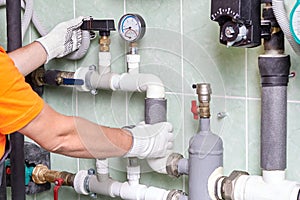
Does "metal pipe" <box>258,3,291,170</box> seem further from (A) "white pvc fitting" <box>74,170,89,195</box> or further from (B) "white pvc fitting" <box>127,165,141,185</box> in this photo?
(A) "white pvc fitting" <box>74,170,89,195</box>

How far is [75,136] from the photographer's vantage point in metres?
1.30

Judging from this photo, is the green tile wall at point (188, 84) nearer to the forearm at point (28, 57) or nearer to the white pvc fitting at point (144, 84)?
the white pvc fitting at point (144, 84)

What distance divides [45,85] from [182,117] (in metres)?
0.64

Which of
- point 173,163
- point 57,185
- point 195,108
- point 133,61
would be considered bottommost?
point 57,185

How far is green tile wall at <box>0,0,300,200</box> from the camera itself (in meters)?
1.37

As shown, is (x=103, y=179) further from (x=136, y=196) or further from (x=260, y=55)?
(x=260, y=55)

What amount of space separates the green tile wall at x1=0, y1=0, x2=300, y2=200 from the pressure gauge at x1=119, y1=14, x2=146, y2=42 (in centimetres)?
3

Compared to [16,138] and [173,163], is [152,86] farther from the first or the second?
[16,138]

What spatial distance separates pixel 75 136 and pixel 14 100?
173mm

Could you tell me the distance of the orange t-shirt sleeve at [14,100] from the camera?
117 cm

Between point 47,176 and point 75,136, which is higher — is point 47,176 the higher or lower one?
the lower one

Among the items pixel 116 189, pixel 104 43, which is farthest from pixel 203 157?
pixel 104 43

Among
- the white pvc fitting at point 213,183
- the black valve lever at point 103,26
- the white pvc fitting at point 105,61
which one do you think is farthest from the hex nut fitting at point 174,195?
the black valve lever at point 103,26

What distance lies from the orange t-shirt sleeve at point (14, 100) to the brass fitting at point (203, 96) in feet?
1.12
